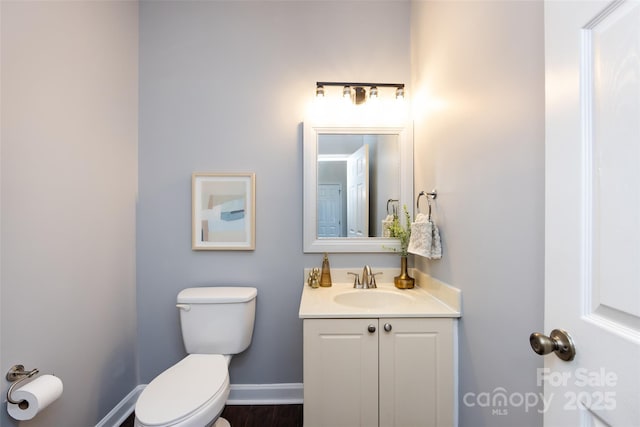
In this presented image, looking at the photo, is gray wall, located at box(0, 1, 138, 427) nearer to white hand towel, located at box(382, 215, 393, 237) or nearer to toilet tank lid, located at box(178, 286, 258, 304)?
toilet tank lid, located at box(178, 286, 258, 304)

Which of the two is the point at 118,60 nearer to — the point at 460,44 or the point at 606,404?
the point at 460,44

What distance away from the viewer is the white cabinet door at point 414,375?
4.39 feet

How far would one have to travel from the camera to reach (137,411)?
46.7 inches

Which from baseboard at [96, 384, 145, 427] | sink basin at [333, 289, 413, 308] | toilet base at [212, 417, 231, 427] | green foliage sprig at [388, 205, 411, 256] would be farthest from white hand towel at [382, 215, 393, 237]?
baseboard at [96, 384, 145, 427]

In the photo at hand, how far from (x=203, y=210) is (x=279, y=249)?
1.77ft

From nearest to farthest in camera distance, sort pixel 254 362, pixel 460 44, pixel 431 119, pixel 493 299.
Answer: pixel 493 299 → pixel 460 44 → pixel 431 119 → pixel 254 362

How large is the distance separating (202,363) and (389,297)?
3.41 ft

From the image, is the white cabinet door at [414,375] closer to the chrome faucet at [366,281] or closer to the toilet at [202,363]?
the chrome faucet at [366,281]

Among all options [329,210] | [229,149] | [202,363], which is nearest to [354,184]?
[329,210]

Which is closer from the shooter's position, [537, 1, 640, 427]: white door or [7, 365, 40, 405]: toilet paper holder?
[537, 1, 640, 427]: white door

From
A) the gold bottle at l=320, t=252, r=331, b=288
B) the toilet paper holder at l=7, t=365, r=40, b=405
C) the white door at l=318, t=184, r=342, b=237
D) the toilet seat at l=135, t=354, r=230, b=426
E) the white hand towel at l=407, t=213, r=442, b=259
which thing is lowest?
the toilet seat at l=135, t=354, r=230, b=426

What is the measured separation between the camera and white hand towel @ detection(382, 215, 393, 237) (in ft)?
6.33

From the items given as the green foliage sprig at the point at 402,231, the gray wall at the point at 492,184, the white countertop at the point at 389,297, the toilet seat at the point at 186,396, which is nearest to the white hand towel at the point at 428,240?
the gray wall at the point at 492,184

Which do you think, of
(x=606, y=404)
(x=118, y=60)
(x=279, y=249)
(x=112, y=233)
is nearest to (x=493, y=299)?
(x=606, y=404)
